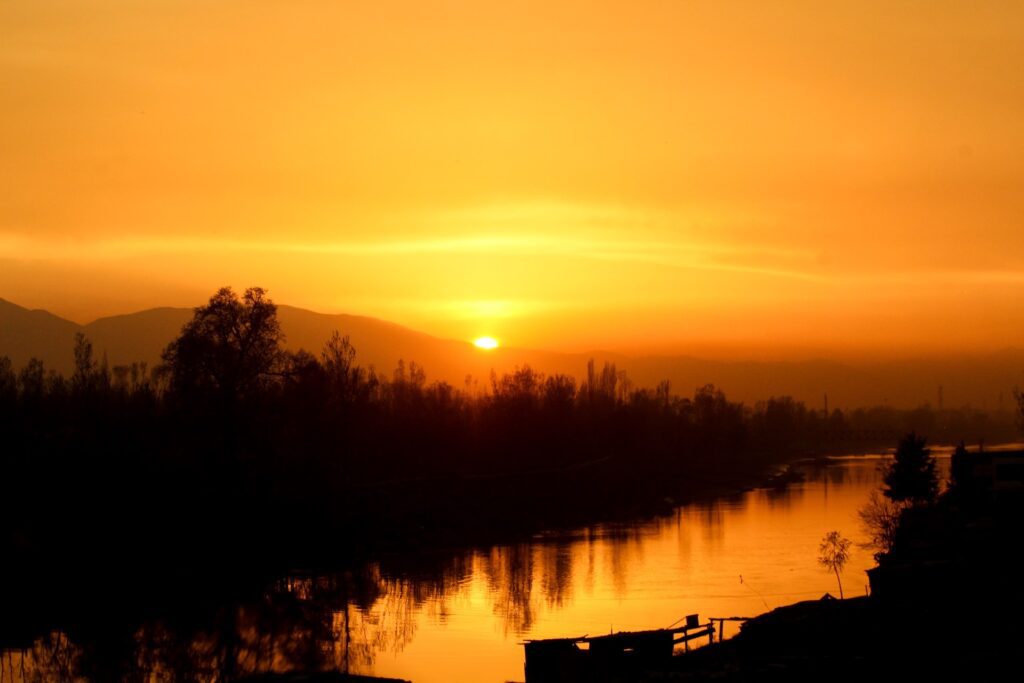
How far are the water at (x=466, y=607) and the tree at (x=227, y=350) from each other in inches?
457

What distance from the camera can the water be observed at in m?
31.5

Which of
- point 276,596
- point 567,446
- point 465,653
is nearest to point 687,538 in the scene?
point 276,596

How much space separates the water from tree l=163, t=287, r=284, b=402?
11612mm

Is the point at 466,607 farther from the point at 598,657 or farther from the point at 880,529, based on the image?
the point at 880,529

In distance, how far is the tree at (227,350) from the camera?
169 feet

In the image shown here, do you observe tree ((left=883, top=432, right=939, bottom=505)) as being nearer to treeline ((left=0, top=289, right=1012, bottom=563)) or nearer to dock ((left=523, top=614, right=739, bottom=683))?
treeline ((left=0, top=289, right=1012, bottom=563))

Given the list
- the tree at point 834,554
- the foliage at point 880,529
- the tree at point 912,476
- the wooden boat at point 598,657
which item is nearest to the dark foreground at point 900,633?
the wooden boat at point 598,657

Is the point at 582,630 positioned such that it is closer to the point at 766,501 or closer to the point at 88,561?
the point at 88,561

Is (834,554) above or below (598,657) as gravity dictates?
below

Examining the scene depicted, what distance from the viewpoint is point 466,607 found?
39.2 m

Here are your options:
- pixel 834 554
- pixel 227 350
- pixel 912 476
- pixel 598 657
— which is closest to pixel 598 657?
pixel 598 657

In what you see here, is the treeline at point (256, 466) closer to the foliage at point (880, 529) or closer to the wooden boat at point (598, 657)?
the foliage at point (880, 529)

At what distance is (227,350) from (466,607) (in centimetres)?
2090

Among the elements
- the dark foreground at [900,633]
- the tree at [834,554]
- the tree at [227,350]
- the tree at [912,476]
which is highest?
the tree at [227,350]
